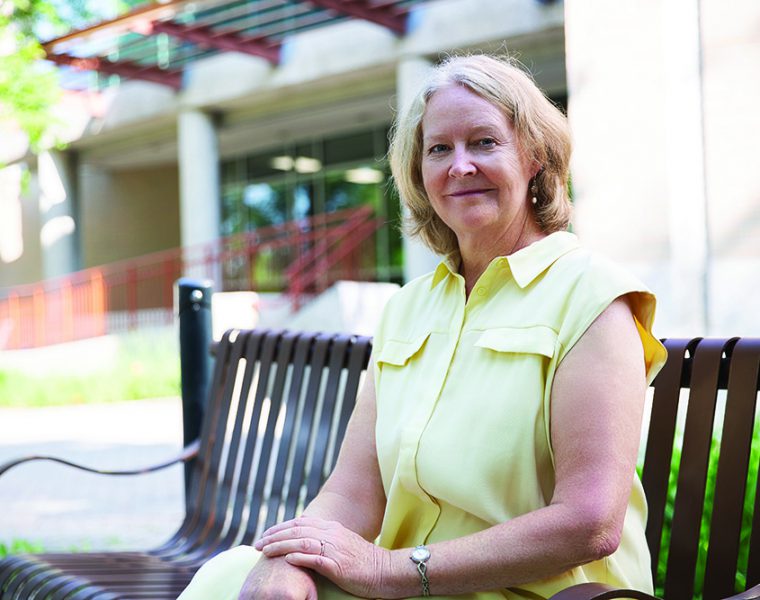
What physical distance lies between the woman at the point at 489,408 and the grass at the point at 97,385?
37.7ft

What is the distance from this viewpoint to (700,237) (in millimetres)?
6121

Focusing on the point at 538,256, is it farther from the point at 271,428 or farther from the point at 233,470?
the point at 233,470

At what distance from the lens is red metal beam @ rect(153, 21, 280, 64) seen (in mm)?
14609

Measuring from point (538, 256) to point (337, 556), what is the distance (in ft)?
2.66

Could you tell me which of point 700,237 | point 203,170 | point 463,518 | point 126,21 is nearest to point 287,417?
point 463,518

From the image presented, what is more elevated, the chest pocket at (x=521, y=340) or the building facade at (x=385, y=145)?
the building facade at (x=385, y=145)

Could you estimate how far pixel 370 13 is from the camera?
13492 millimetres

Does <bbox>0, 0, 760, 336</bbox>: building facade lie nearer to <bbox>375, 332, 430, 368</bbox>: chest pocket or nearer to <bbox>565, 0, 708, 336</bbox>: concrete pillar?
<bbox>565, 0, 708, 336</bbox>: concrete pillar

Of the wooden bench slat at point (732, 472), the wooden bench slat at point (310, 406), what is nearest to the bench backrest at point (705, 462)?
the wooden bench slat at point (732, 472)

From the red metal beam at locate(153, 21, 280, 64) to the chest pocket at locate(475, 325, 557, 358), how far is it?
13319 millimetres

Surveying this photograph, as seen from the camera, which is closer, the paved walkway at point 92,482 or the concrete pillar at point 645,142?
the concrete pillar at point 645,142

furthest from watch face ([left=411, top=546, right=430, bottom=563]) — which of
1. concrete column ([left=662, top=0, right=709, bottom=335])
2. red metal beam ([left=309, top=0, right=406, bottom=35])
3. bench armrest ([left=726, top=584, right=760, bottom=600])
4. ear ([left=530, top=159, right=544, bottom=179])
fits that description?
red metal beam ([left=309, top=0, right=406, bottom=35])

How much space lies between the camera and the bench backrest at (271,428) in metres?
3.47

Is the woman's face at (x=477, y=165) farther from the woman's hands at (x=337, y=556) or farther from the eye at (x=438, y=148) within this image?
the woman's hands at (x=337, y=556)
